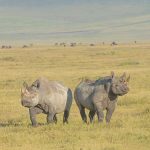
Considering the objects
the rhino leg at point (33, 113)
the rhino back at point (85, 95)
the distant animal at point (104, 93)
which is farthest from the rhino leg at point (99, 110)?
the rhino leg at point (33, 113)

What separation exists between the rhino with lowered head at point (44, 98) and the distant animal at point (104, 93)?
539mm

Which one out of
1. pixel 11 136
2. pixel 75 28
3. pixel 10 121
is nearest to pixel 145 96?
pixel 10 121

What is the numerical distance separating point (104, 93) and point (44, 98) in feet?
4.57

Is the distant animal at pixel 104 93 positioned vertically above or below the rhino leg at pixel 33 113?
above

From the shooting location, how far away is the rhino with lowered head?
14.4m

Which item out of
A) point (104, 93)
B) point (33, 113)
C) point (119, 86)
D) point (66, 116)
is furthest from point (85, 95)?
point (33, 113)

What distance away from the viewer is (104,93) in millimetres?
14617

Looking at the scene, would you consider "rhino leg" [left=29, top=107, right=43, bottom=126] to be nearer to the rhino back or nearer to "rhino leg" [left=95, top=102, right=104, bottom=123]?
the rhino back

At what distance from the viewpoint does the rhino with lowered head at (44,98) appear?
14.4m

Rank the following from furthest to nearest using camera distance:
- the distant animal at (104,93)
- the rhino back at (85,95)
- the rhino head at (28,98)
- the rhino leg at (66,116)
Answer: the rhino leg at (66,116) → the rhino back at (85,95) → the distant animal at (104,93) → the rhino head at (28,98)

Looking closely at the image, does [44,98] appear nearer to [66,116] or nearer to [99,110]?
[66,116]

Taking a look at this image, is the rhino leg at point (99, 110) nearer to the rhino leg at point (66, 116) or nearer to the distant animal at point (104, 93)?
the distant animal at point (104, 93)

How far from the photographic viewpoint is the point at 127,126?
14.2m

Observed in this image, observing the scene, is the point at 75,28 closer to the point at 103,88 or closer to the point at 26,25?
the point at 26,25
